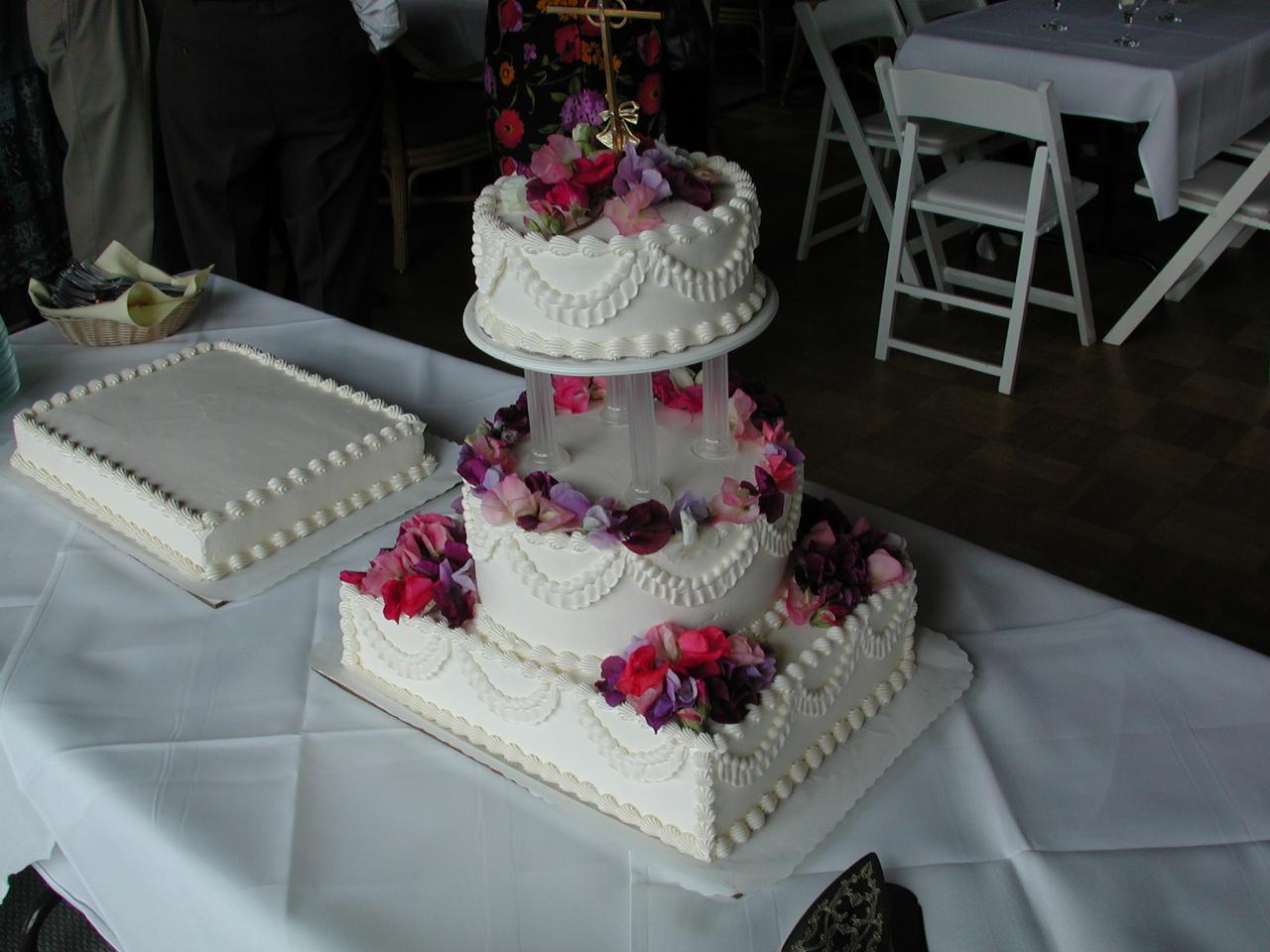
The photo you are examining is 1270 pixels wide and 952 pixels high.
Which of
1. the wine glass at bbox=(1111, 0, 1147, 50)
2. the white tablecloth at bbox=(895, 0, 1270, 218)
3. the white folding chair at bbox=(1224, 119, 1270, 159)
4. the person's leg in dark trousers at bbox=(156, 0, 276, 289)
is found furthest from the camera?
the white folding chair at bbox=(1224, 119, 1270, 159)

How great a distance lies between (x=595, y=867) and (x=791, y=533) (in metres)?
0.37

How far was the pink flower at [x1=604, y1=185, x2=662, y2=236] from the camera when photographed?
1.01 m

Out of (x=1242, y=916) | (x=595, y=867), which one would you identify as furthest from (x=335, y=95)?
(x=1242, y=916)

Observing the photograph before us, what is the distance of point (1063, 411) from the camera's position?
3.18 m

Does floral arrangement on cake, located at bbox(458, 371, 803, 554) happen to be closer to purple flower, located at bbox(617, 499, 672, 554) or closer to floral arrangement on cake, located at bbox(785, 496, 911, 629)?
purple flower, located at bbox(617, 499, 672, 554)

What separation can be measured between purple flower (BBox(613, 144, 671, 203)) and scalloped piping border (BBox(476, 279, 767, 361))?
0.41 ft

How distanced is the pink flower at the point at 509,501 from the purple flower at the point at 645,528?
0.10 metres

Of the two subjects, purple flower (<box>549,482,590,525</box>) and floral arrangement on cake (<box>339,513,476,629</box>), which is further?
floral arrangement on cake (<box>339,513,476,629</box>)

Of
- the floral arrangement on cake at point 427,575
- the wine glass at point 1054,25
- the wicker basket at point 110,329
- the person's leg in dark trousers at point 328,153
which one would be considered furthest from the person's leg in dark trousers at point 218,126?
the wine glass at point 1054,25

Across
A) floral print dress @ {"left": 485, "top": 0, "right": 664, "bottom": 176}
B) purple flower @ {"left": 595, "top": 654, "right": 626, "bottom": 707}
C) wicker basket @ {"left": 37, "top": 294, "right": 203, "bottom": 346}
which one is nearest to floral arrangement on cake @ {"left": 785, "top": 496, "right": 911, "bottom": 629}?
purple flower @ {"left": 595, "top": 654, "right": 626, "bottom": 707}

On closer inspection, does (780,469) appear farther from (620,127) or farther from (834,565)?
(620,127)

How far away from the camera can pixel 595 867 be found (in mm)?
1010

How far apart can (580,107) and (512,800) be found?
2.31m

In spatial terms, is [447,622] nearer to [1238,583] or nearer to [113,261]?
[113,261]
